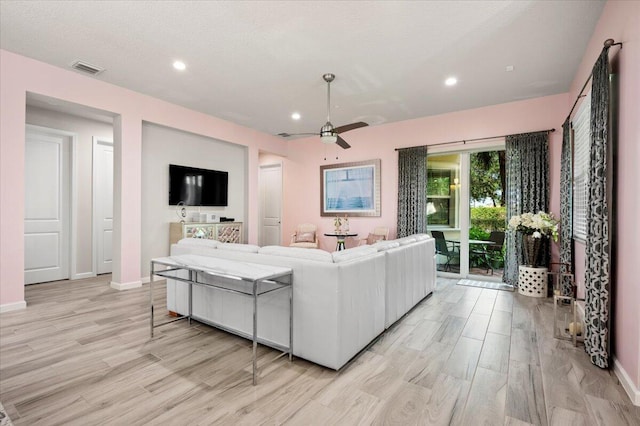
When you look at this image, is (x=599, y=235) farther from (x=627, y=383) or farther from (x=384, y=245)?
(x=384, y=245)

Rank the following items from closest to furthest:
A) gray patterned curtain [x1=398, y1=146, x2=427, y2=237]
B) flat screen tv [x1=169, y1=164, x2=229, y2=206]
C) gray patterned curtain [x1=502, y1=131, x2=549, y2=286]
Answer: gray patterned curtain [x1=502, y1=131, x2=549, y2=286], flat screen tv [x1=169, y1=164, x2=229, y2=206], gray patterned curtain [x1=398, y1=146, x2=427, y2=237]

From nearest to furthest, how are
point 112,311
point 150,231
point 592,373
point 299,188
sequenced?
1. point 592,373
2. point 112,311
3. point 150,231
4. point 299,188

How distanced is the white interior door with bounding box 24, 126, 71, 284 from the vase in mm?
7117

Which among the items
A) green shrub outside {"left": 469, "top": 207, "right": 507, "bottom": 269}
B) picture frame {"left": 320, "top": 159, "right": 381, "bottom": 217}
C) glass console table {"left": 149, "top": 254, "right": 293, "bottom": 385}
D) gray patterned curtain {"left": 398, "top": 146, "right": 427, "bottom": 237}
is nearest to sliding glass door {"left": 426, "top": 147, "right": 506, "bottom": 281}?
green shrub outside {"left": 469, "top": 207, "right": 507, "bottom": 269}

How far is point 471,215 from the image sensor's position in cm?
525

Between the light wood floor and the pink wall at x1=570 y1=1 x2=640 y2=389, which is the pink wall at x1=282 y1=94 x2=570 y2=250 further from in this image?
the light wood floor

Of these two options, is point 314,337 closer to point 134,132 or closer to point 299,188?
point 134,132

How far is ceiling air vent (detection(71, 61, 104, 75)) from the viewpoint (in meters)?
3.62

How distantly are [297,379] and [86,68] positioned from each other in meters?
4.34

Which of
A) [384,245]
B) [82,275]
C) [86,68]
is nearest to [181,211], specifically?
[82,275]

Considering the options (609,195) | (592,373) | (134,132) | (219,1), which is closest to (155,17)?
(219,1)

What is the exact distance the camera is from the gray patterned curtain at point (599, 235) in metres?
2.12

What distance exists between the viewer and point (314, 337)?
7.02ft

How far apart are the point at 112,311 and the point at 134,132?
257cm
